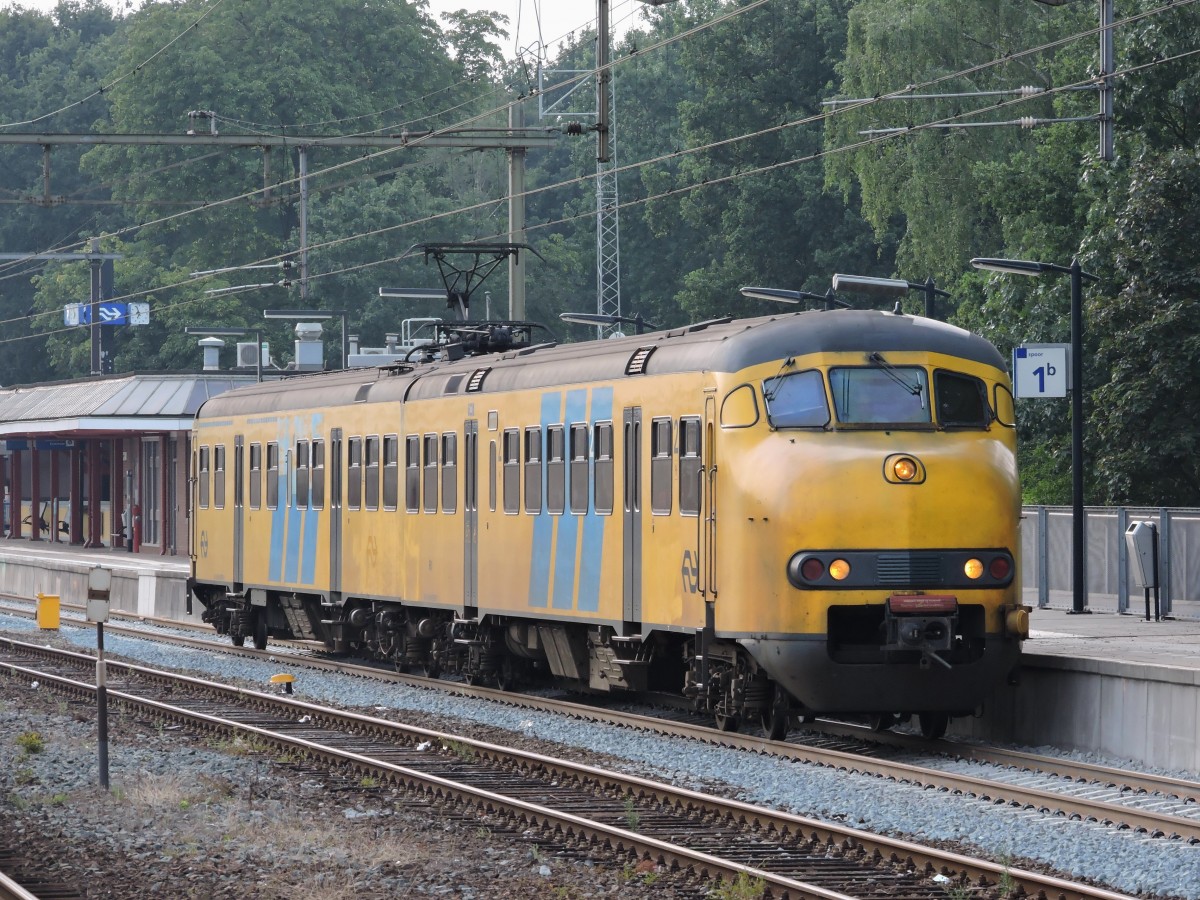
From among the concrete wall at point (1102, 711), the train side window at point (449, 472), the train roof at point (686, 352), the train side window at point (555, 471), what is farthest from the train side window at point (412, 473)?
the concrete wall at point (1102, 711)

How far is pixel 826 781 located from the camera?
15.1 m

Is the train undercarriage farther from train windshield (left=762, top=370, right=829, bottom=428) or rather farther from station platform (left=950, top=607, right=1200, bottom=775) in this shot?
train windshield (left=762, top=370, right=829, bottom=428)

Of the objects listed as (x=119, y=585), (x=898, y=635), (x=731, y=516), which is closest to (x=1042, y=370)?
(x=731, y=516)

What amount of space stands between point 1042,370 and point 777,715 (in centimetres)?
1276

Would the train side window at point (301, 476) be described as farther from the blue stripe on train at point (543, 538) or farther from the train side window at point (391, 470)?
the blue stripe on train at point (543, 538)

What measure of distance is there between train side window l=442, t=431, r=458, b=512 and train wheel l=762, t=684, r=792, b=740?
590 cm

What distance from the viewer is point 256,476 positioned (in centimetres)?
2819

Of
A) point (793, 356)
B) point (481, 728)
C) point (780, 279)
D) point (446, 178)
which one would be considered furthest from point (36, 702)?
point (446, 178)

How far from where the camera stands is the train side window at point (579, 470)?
Answer: 63.4 ft

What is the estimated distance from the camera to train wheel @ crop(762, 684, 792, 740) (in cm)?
1691

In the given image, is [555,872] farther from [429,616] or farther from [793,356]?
[429,616]

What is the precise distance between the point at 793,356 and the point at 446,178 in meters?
85.3

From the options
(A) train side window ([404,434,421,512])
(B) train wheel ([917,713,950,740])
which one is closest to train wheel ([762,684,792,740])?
(B) train wheel ([917,713,950,740])

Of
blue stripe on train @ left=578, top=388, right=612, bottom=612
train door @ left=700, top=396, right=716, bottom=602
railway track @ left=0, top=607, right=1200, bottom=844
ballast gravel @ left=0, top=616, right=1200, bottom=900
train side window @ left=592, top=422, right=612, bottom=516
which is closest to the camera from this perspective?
ballast gravel @ left=0, top=616, right=1200, bottom=900
